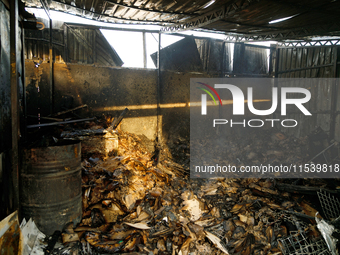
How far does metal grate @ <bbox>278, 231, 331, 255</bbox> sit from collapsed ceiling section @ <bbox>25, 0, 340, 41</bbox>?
496 cm

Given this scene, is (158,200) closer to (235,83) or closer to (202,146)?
(202,146)

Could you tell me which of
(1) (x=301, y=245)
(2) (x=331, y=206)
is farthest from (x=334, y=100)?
(1) (x=301, y=245)

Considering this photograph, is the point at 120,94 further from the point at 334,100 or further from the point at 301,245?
the point at 334,100

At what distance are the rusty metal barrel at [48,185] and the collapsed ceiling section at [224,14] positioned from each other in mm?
4748

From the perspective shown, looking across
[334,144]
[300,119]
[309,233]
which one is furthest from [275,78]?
[309,233]

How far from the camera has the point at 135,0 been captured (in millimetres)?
5953

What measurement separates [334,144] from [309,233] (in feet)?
18.6

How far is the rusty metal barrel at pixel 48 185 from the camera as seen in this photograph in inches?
125

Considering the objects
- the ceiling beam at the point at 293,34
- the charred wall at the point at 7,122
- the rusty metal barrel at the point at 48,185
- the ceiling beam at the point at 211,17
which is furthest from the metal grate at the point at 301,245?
the ceiling beam at the point at 293,34

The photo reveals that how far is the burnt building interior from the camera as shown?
126 inches

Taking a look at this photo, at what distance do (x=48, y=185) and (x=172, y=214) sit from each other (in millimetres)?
2164

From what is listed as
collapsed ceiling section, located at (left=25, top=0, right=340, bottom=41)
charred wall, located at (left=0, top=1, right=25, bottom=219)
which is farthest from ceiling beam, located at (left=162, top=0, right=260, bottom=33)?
charred wall, located at (left=0, top=1, right=25, bottom=219)

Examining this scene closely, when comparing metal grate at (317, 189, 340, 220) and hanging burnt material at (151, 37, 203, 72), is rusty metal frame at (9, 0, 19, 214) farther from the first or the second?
hanging burnt material at (151, 37, 203, 72)

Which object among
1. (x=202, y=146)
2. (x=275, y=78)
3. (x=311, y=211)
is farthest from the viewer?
(x=275, y=78)
